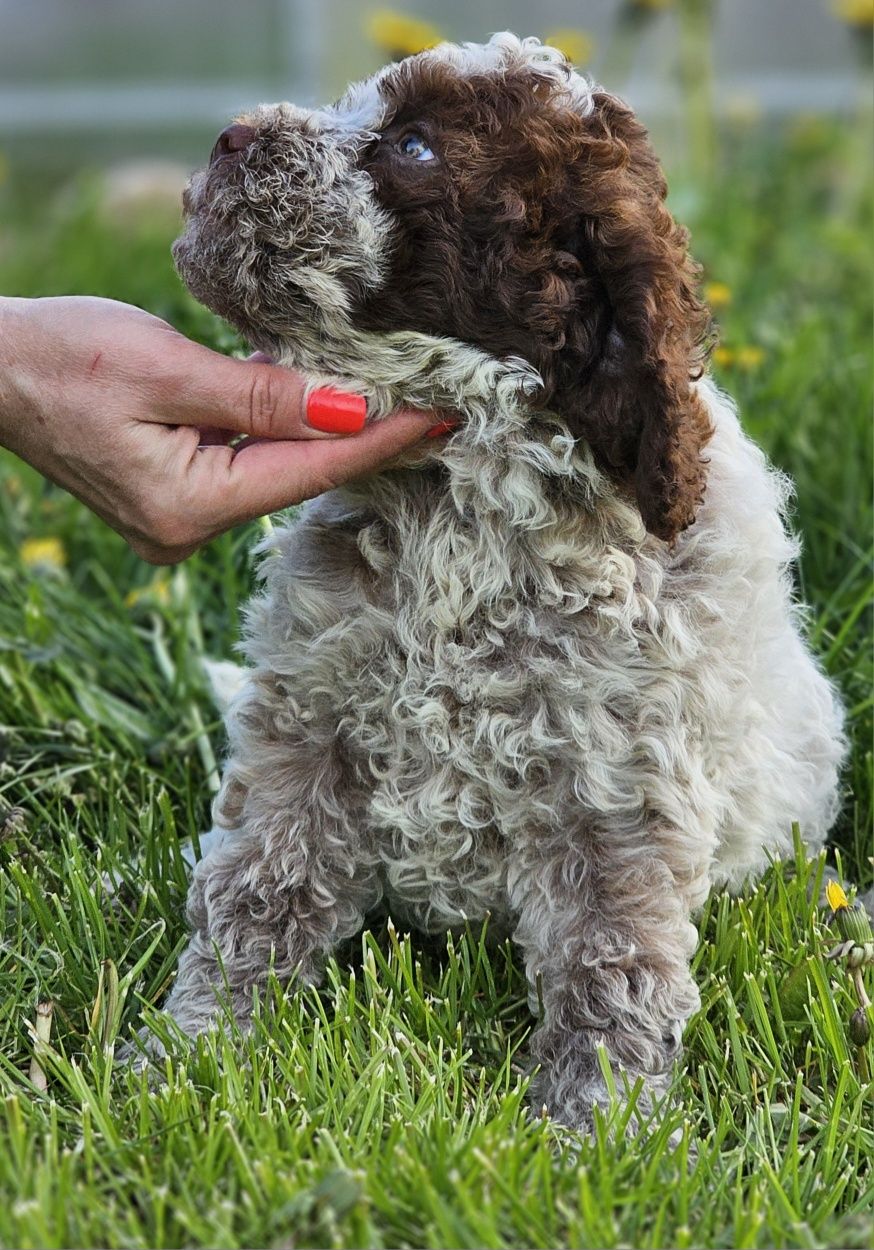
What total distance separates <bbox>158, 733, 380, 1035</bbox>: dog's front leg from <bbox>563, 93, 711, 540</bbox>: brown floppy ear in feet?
2.41

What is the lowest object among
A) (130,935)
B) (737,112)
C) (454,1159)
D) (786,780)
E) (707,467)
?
(130,935)

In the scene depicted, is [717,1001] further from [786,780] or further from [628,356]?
[628,356]

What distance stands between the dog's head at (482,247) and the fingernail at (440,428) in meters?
0.14

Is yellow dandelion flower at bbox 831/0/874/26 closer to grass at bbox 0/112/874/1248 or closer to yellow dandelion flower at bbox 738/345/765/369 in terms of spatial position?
yellow dandelion flower at bbox 738/345/765/369

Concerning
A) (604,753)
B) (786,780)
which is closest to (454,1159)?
(604,753)

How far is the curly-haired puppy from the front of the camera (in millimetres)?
2311

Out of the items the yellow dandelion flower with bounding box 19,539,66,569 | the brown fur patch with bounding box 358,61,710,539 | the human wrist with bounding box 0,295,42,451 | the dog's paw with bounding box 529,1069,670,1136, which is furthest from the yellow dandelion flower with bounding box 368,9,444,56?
the dog's paw with bounding box 529,1069,670,1136

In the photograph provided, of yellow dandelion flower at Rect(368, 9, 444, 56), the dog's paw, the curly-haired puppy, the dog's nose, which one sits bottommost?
the dog's paw

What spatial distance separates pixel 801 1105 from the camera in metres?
2.49

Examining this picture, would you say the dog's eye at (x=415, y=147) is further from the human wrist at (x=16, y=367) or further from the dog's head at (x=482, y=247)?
the human wrist at (x=16, y=367)

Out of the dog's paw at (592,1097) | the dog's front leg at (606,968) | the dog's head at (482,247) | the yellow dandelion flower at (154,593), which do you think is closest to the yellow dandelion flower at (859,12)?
the yellow dandelion flower at (154,593)

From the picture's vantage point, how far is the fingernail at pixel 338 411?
2371 millimetres

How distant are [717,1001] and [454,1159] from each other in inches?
30.7

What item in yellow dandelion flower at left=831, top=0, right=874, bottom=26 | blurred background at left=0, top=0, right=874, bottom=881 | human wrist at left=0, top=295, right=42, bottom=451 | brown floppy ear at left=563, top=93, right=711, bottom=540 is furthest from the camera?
yellow dandelion flower at left=831, top=0, right=874, bottom=26
